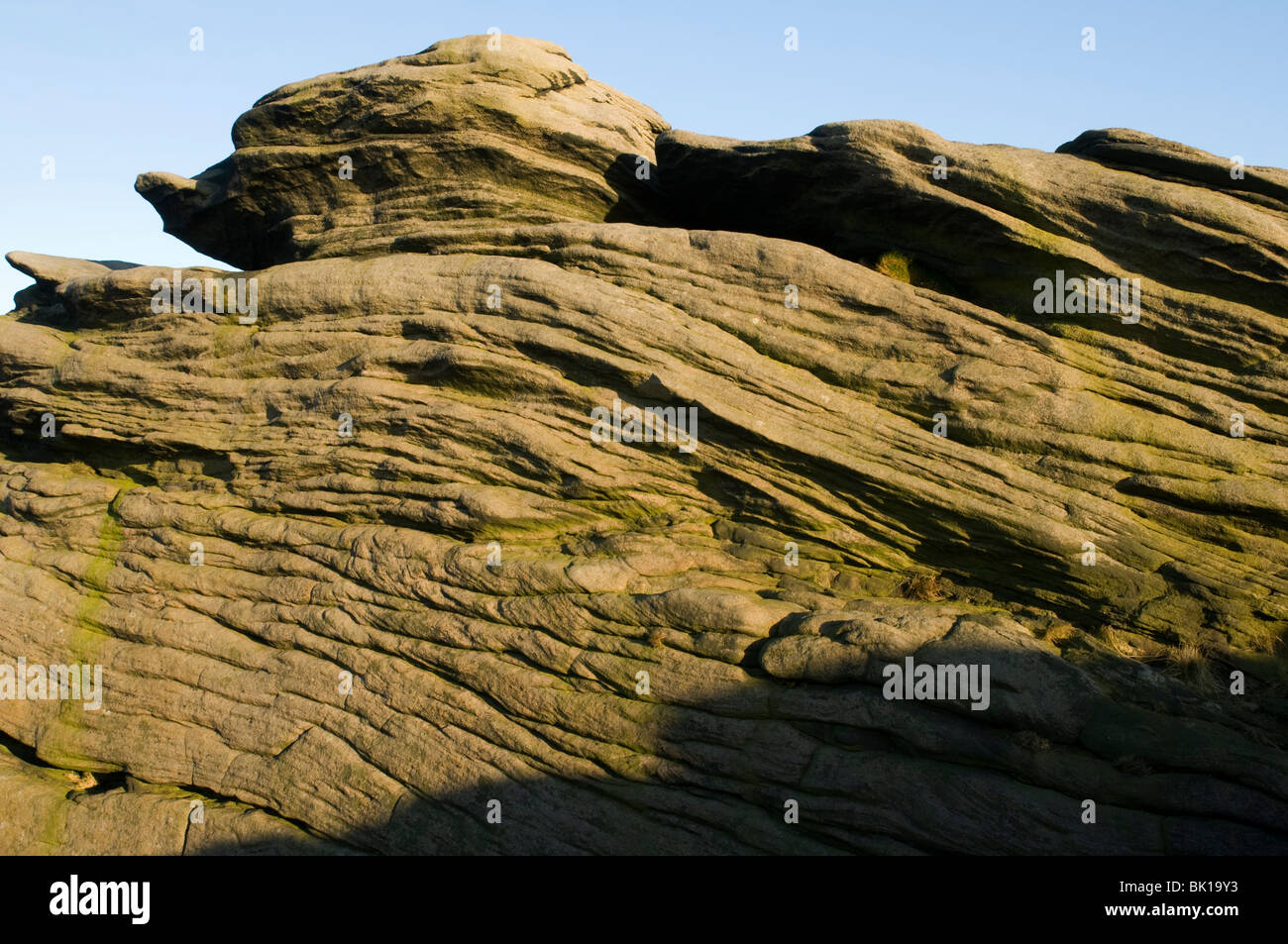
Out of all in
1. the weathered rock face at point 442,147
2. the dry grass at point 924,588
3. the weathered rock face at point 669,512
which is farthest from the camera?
the weathered rock face at point 442,147

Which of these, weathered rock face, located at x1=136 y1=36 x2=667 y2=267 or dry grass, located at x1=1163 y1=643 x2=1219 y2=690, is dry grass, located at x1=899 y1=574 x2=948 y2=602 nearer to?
dry grass, located at x1=1163 y1=643 x2=1219 y2=690

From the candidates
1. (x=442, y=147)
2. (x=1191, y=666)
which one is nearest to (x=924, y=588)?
(x=1191, y=666)

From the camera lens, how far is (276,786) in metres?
16.9

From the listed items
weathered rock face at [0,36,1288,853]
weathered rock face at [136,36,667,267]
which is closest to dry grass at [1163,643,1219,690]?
weathered rock face at [0,36,1288,853]

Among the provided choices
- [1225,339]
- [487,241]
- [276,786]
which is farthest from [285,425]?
[1225,339]

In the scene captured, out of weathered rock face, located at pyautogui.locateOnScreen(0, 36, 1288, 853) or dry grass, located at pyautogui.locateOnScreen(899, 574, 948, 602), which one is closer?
weathered rock face, located at pyautogui.locateOnScreen(0, 36, 1288, 853)

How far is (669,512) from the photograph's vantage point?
18422mm

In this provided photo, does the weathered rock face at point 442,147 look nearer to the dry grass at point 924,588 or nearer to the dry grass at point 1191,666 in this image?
the dry grass at point 924,588

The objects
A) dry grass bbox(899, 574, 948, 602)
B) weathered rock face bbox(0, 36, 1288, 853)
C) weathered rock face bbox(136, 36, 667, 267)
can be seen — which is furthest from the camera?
weathered rock face bbox(136, 36, 667, 267)

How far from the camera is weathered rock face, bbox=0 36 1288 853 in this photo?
14.4 metres

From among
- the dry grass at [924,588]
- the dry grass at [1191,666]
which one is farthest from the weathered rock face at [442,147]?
the dry grass at [1191,666]

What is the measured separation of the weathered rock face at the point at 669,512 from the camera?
14.4 meters

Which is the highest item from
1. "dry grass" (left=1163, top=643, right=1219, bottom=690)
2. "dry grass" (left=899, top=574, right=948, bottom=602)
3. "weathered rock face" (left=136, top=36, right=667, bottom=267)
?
"weathered rock face" (left=136, top=36, right=667, bottom=267)

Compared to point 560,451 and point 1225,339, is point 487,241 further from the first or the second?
point 1225,339
